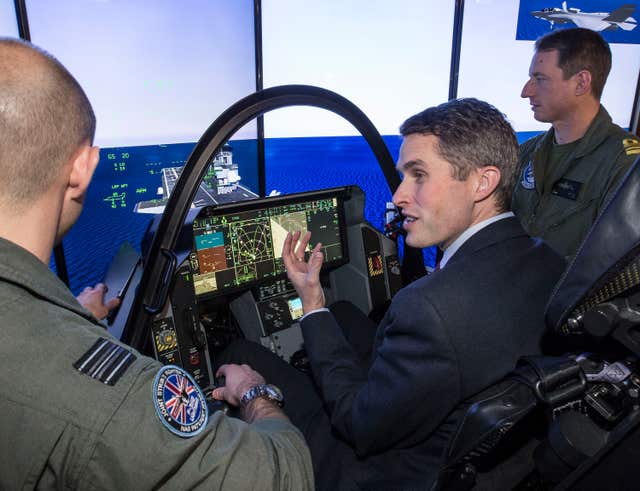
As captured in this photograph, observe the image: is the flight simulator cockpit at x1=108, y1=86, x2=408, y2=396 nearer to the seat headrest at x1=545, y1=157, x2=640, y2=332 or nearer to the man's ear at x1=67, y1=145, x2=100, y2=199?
the man's ear at x1=67, y1=145, x2=100, y2=199

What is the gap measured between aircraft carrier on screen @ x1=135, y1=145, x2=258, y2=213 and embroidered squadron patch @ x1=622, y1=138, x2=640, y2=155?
2036 mm

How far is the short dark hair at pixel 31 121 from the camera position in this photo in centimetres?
55

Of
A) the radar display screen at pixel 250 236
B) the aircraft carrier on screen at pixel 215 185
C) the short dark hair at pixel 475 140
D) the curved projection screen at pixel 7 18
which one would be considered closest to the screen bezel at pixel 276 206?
the radar display screen at pixel 250 236

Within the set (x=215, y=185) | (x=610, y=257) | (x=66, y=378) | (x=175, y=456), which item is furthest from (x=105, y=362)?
(x=215, y=185)

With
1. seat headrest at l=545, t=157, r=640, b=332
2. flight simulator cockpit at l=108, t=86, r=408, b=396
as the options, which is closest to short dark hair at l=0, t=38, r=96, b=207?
flight simulator cockpit at l=108, t=86, r=408, b=396

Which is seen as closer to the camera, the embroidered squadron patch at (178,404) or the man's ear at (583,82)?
the embroidered squadron patch at (178,404)

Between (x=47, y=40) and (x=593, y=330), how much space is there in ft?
8.01

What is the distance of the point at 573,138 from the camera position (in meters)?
1.88

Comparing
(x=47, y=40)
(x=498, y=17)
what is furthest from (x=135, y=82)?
(x=498, y=17)

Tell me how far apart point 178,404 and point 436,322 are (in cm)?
47

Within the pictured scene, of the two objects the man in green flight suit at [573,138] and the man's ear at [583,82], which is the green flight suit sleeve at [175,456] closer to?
the man in green flight suit at [573,138]

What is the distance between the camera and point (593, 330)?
455mm

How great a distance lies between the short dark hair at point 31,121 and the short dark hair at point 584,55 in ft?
6.52

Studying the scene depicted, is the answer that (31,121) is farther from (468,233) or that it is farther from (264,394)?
(468,233)
